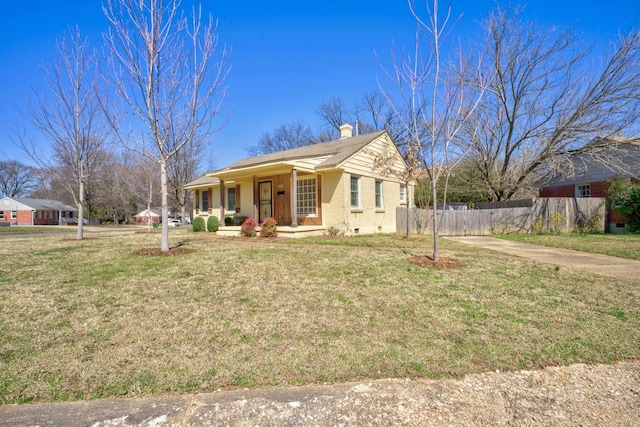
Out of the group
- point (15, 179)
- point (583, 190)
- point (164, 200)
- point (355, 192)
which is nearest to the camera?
point (164, 200)

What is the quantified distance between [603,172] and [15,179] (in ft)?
282

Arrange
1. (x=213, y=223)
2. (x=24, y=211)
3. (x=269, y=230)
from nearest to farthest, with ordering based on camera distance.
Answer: (x=269, y=230), (x=213, y=223), (x=24, y=211)

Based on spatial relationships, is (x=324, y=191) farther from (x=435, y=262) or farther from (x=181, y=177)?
(x=181, y=177)

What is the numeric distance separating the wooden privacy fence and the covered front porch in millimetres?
5138

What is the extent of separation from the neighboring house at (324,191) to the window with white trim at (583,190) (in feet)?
39.2

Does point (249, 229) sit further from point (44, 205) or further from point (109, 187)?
point (44, 205)

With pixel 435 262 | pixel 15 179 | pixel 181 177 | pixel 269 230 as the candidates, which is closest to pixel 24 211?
pixel 15 179

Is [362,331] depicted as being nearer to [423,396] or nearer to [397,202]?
[423,396]

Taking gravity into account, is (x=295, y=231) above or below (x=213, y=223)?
below

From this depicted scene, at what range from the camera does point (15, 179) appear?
187ft

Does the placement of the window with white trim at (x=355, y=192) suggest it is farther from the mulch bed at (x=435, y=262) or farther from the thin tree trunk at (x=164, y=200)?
the thin tree trunk at (x=164, y=200)

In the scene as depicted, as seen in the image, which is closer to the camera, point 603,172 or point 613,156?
point 613,156

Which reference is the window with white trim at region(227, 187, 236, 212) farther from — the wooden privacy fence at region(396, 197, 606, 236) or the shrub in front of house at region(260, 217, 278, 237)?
the wooden privacy fence at region(396, 197, 606, 236)

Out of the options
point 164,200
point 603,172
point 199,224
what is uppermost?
point 603,172
